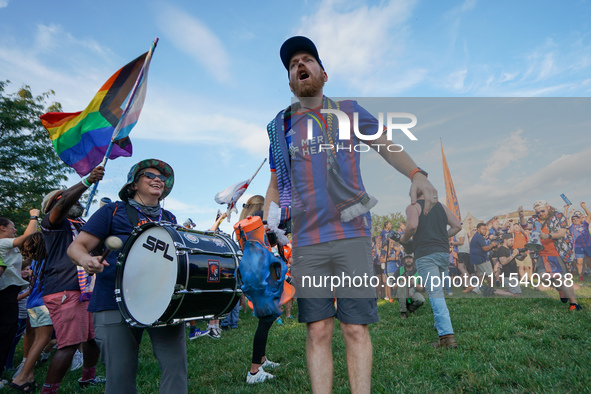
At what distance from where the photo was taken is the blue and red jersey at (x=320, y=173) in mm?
2447

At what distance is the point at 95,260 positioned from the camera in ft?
8.67

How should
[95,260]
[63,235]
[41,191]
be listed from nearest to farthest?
[95,260] < [63,235] < [41,191]

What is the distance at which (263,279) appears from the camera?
239 centimetres

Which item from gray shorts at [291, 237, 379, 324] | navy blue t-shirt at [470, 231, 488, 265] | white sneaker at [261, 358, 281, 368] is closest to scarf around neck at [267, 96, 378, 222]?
gray shorts at [291, 237, 379, 324]

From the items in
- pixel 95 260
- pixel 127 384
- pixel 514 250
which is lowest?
pixel 127 384

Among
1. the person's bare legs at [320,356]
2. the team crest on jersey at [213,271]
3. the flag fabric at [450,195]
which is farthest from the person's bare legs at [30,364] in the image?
the flag fabric at [450,195]

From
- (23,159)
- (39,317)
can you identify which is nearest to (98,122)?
(39,317)

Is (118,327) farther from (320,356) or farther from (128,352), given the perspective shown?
(320,356)

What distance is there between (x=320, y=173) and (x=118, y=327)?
1.91m

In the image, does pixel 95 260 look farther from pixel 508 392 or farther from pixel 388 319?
pixel 388 319

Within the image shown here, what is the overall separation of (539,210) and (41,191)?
984 inches

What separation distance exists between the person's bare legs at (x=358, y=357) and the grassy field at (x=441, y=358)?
1.03 meters

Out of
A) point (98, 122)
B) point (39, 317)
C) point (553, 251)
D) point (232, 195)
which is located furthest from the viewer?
point (232, 195)

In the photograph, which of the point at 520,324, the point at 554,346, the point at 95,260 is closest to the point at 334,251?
the point at 95,260
